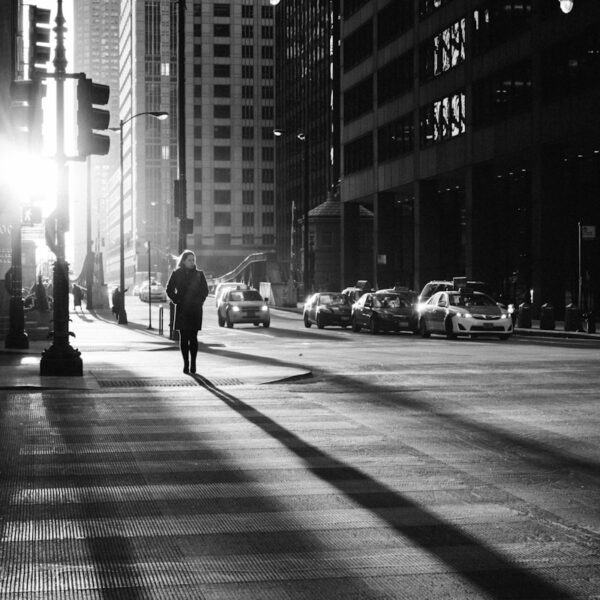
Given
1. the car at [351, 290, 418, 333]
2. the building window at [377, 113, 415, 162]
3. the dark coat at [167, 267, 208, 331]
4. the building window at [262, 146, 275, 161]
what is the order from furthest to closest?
1. the building window at [262, 146, 275, 161]
2. the building window at [377, 113, 415, 162]
3. the car at [351, 290, 418, 333]
4. the dark coat at [167, 267, 208, 331]

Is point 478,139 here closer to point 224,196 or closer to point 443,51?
point 443,51

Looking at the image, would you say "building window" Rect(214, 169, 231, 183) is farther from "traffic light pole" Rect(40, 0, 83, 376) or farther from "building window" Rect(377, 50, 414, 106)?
"traffic light pole" Rect(40, 0, 83, 376)

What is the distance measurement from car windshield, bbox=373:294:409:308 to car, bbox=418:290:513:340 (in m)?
3.53

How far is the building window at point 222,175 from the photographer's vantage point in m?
179

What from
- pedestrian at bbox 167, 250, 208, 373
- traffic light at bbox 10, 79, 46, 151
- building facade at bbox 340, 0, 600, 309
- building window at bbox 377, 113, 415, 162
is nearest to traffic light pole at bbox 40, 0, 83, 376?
traffic light at bbox 10, 79, 46, 151

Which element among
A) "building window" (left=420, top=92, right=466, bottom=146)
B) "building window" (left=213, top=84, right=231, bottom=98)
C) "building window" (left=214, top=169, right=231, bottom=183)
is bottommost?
"building window" (left=420, top=92, right=466, bottom=146)

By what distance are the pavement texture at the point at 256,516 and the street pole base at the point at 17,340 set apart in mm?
13643

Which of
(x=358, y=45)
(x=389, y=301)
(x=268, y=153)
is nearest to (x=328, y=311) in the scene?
(x=389, y=301)

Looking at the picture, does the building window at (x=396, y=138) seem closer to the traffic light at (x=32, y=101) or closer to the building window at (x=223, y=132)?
the traffic light at (x=32, y=101)

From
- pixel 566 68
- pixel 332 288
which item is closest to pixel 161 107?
pixel 332 288

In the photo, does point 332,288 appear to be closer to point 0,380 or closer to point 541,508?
point 0,380

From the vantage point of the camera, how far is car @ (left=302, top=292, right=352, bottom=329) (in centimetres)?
4281

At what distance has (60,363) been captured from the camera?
17.6 m

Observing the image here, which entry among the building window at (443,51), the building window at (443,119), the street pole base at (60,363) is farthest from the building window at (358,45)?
the street pole base at (60,363)
